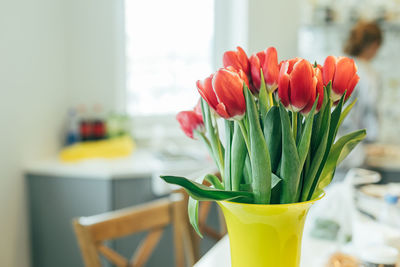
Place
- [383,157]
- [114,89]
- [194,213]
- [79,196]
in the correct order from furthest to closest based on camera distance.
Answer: [114,89]
[383,157]
[79,196]
[194,213]

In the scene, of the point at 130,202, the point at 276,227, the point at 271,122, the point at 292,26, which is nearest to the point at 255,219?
the point at 276,227

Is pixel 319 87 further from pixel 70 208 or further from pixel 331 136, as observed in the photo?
pixel 70 208

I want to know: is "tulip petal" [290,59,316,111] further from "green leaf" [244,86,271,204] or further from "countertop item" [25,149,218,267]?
"countertop item" [25,149,218,267]

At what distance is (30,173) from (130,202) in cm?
56

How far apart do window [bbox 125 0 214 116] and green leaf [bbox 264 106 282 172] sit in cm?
225

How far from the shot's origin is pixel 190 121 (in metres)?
0.79

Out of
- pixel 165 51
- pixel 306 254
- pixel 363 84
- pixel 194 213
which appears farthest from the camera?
pixel 165 51

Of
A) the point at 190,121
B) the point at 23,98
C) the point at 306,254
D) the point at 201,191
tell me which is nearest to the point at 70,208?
the point at 23,98

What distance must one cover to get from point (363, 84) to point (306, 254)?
1565 mm

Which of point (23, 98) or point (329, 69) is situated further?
point (23, 98)

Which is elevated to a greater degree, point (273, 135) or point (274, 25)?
point (274, 25)

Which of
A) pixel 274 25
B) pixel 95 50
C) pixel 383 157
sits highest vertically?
pixel 274 25

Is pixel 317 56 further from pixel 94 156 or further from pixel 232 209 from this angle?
pixel 232 209

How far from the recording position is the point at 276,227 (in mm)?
684
